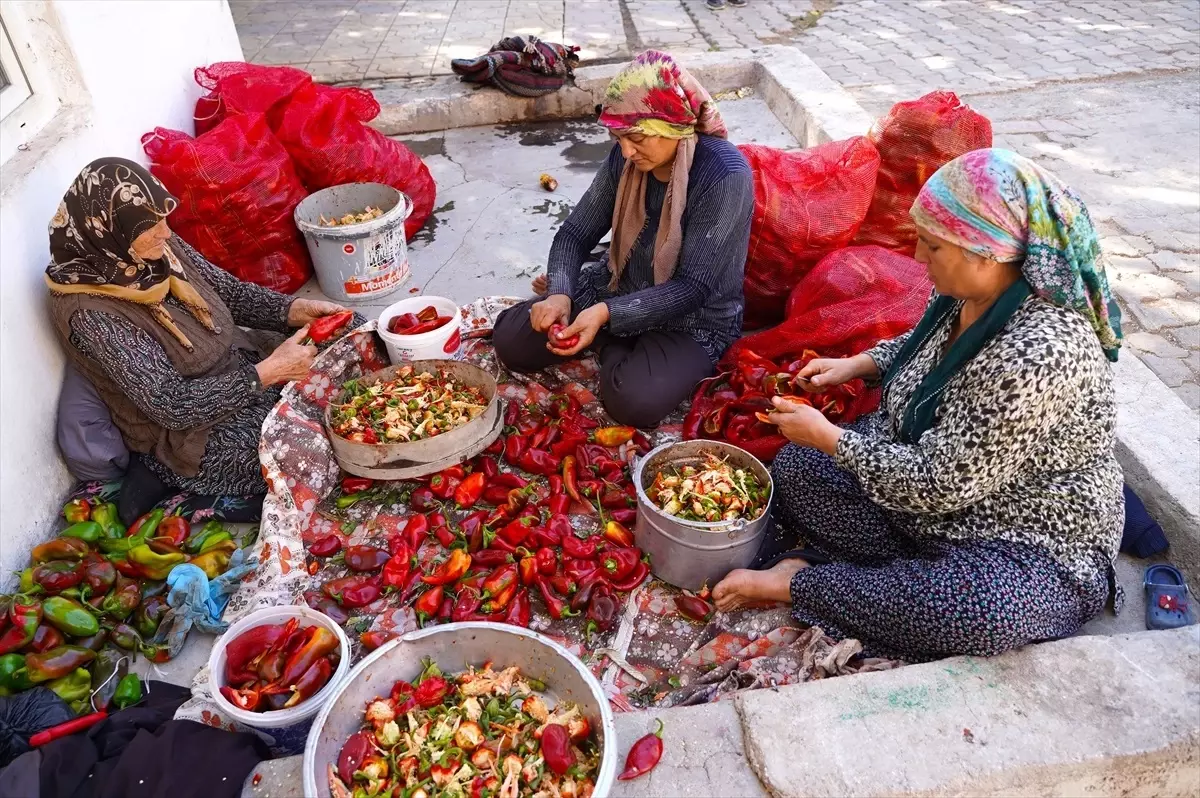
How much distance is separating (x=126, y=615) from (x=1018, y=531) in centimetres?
302

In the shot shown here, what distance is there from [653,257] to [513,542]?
1393 millimetres

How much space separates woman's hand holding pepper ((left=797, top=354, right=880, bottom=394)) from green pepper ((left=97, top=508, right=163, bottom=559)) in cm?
260

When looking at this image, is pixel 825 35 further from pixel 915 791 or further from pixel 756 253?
pixel 915 791

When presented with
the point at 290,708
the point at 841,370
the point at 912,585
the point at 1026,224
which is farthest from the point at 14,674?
the point at 1026,224

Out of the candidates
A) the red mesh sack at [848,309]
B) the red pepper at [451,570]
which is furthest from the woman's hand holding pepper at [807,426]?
the red pepper at [451,570]

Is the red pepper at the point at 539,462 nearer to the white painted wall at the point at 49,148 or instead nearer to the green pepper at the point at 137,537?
the green pepper at the point at 137,537

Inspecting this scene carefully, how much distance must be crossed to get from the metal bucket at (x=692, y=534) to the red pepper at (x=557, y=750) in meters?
0.84

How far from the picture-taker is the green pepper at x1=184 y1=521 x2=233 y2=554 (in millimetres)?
3199

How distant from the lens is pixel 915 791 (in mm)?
1976

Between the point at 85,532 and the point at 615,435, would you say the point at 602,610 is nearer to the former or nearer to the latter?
the point at 615,435

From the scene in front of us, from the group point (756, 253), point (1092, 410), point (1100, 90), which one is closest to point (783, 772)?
point (1092, 410)

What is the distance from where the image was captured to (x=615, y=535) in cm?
311

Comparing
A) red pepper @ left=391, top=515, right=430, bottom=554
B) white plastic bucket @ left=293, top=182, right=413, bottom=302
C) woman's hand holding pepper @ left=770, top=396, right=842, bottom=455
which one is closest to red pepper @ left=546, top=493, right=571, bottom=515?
red pepper @ left=391, top=515, right=430, bottom=554

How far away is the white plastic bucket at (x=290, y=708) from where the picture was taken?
89.4 inches
